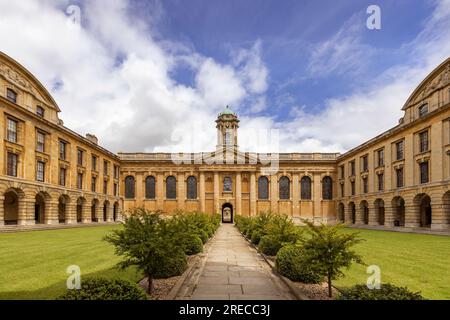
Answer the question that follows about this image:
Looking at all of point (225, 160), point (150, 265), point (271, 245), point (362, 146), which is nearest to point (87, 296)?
point (150, 265)

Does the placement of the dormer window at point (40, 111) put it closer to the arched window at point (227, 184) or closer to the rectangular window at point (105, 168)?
the rectangular window at point (105, 168)

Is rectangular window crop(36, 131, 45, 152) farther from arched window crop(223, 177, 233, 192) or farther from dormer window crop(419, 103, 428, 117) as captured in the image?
dormer window crop(419, 103, 428, 117)

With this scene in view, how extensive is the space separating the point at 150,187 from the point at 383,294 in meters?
56.5

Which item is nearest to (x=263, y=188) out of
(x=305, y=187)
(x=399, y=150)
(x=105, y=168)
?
(x=305, y=187)

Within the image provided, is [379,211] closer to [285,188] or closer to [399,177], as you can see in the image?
[399,177]

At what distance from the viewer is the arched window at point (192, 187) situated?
5875 cm

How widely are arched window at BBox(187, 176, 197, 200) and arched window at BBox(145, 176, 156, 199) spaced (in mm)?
6560

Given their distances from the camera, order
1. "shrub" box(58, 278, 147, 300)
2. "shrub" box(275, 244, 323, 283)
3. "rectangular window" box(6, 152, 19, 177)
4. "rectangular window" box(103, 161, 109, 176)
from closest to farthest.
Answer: "shrub" box(58, 278, 147, 300), "shrub" box(275, 244, 323, 283), "rectangular window" box(6, 152, 19, 177), "rectangular window" box(103, 161, 109, 176)

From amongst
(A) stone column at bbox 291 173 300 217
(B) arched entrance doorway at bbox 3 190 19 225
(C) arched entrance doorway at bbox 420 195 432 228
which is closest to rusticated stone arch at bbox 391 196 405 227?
(C) arched entrance doorway at bbox 420 195 432 228

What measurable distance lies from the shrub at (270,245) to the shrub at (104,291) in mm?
8907

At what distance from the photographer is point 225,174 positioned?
5819 centimetres

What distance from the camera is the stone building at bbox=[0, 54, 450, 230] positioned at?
1220 inches
